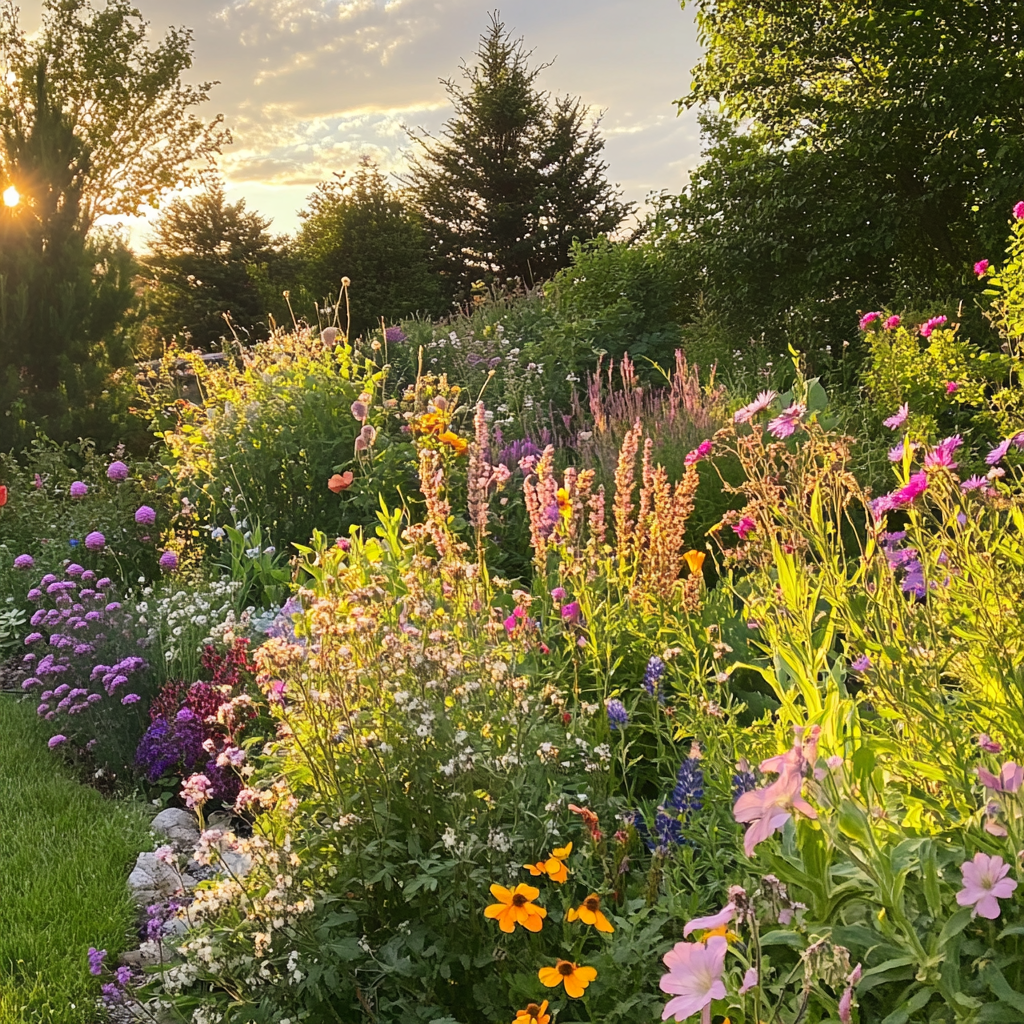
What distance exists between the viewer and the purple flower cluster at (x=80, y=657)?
366cm

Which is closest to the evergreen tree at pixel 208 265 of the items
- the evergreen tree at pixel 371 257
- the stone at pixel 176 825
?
the evergreen tree at pixel 371 257

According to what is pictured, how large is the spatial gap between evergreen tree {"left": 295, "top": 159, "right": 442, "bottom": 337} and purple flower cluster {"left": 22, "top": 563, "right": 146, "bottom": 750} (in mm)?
13845

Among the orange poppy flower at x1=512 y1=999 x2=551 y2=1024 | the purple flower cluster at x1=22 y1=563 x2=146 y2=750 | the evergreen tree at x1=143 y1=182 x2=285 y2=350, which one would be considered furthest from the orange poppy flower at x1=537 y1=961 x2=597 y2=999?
the evergreen tree at x1=143 y1=182 x2=285 y2=350

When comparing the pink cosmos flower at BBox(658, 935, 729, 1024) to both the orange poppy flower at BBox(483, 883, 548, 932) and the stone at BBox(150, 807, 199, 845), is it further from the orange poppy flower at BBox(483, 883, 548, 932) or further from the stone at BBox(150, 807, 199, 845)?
the stone at BBox(150, 807, 199, 845)

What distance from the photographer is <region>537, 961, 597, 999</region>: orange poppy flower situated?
142cm

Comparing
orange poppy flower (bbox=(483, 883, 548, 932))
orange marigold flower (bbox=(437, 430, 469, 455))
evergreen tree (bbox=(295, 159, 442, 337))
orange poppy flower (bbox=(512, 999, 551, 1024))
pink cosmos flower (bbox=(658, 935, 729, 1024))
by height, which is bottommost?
orange poppy flower (bbox=(512, 999, 551, 1024))

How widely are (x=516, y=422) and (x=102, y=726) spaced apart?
3532 mm

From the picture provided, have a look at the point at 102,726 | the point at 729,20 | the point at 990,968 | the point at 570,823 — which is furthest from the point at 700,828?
the point at 729,20

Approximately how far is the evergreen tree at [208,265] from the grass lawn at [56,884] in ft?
Result: 57.6

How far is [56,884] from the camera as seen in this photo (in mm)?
2723

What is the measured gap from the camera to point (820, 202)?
991 centimetres

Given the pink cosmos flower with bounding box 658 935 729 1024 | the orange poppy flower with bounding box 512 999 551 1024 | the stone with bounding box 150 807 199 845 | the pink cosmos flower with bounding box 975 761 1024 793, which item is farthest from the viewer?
the stone with bounding box 150 807 199 845

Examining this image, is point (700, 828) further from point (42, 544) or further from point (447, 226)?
point (447, 226)

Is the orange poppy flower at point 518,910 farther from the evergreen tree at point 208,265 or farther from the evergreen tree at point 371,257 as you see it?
the evergreen tree at point 208,265
